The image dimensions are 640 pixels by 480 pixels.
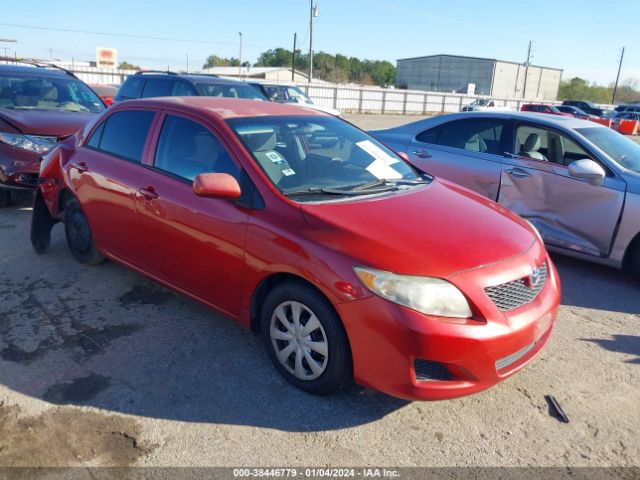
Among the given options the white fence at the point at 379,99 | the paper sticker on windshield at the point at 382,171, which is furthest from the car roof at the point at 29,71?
the white fence at the point at 379,99

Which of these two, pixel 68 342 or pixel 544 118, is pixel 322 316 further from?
pixel 544 118

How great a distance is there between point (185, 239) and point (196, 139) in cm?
71

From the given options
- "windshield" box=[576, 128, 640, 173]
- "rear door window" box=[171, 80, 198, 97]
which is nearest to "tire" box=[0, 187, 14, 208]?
"rear door window" box=[171, 80, 198, 97]

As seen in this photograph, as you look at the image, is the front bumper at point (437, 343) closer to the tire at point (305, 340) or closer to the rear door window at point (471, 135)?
the tire at point (305, 340)

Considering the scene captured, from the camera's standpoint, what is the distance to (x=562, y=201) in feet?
18.2

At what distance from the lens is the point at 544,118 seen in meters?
5.98

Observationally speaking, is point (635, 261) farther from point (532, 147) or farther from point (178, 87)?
point (178, 87)

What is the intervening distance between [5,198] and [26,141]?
935 millimetres

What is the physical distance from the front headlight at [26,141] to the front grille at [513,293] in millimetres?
6000

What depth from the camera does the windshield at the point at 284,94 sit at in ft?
51.6

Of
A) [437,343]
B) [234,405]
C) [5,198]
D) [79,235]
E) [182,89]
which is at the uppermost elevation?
[182,89]

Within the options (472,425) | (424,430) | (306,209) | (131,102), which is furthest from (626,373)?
(131,102)

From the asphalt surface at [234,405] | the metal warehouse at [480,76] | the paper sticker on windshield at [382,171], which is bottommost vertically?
the asphalt surface at [234,405]

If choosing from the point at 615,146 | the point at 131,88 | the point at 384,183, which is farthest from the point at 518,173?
the point at 131,88
